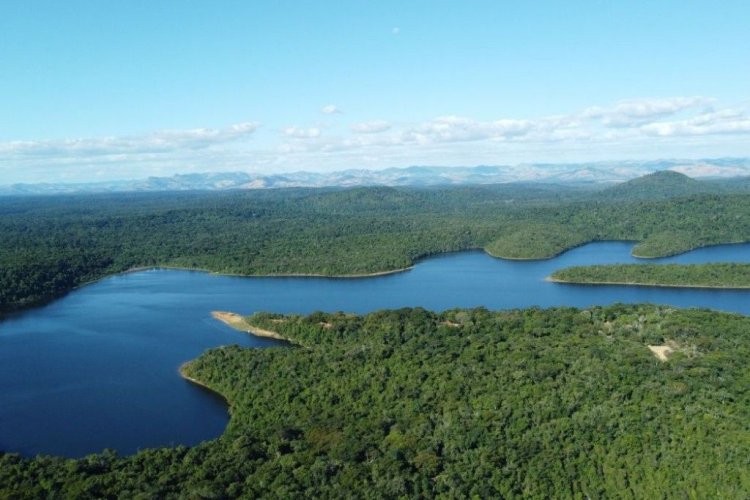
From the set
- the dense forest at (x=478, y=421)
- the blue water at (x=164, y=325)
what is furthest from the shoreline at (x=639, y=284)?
the dense forest at (x=478, y=421)

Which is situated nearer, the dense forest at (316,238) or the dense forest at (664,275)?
the dense forest at (664,275)

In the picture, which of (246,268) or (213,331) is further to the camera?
(246,268)

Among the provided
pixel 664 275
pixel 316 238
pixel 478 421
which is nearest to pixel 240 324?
pixel 478 421

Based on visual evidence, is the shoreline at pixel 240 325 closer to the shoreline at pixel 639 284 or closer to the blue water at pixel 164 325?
the blue water at pixel 164 325

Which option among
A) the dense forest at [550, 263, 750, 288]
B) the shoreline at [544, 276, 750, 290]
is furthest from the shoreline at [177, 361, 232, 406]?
the dense forest at [550, 263, 750, 288]

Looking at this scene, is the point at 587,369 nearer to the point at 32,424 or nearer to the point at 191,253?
the point at 32,424

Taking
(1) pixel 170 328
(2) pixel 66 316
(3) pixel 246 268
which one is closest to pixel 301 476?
(1) pixel 170 328

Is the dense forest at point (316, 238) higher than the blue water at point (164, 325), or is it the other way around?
the dense forest at point (316, 238)
